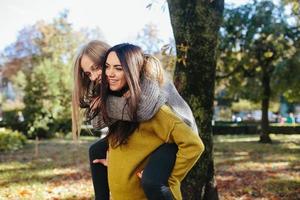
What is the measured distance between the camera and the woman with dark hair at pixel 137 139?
271cm

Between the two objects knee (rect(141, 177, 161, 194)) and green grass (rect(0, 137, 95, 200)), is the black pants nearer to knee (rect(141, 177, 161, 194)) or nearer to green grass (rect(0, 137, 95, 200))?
knee (rect(141, 177, 161, 194))

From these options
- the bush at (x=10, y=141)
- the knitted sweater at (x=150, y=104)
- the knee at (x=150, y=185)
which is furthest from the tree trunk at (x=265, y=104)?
the knee at (x=150, y=185)

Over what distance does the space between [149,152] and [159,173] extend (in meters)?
Answer: 0.18

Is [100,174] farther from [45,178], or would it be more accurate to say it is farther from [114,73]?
[45,178]

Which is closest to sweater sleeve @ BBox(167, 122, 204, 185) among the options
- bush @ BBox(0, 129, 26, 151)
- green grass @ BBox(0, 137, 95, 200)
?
green grass @ BBox(0, 137, 95, 200)

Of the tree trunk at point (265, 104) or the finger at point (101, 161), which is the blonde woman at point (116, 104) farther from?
the tree trunk at point (265, 104)

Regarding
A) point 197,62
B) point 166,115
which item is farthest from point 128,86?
point 197,62

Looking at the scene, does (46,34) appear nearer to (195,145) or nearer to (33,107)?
(33,107)

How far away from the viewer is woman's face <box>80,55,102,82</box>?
10.3ft

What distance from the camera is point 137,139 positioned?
286cm

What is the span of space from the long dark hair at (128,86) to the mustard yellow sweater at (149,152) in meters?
0.06

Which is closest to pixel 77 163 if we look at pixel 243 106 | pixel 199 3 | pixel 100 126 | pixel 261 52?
pixel 199 3

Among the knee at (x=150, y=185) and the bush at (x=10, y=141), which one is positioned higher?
the knee at (x=150, y=185)

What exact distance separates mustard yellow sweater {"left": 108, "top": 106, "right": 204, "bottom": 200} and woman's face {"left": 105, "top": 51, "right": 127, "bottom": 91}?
1.01 feet
